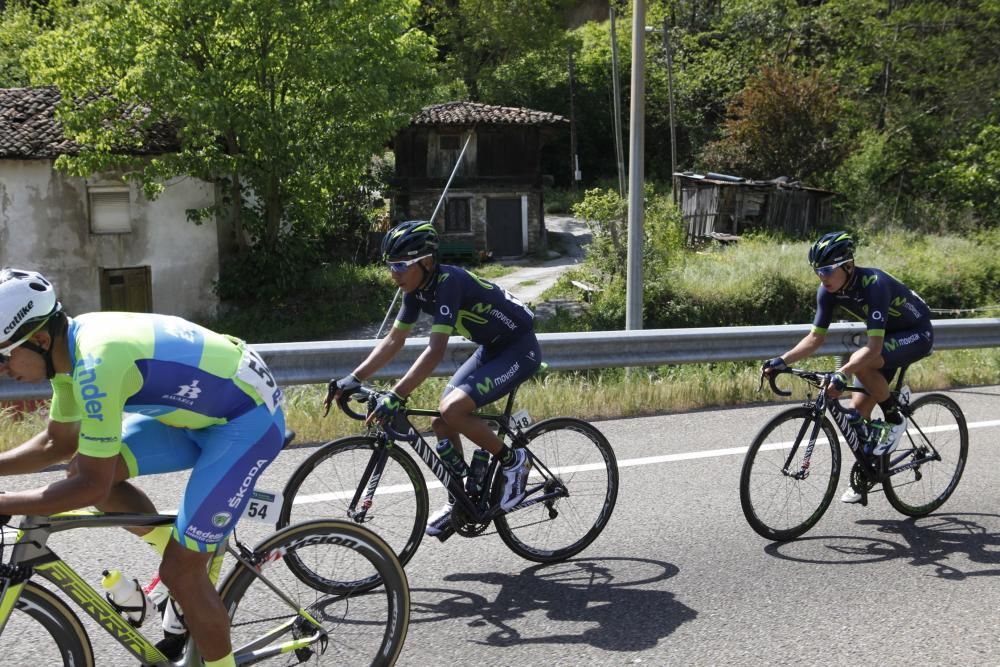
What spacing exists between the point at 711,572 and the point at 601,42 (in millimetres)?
59754

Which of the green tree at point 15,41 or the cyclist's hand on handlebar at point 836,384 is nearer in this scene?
the cyclist's hand on handlebar at point 836,384

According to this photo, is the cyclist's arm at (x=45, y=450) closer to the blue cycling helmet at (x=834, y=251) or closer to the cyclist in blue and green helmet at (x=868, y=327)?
the cyclist in blue and green helmet at (x=868, y=327)

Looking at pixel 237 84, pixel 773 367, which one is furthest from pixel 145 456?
pixel 237 84

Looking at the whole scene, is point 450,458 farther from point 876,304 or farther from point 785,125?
point 785,125

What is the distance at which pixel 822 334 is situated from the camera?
6.30 meters

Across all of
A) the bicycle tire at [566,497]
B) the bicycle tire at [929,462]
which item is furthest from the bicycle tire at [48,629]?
the bicycle tire at [929,462]

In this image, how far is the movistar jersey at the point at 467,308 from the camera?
5188 mm

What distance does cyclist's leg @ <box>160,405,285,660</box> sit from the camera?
343 centimetres

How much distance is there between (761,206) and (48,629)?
39243 mm

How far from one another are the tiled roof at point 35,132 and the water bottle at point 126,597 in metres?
28.3

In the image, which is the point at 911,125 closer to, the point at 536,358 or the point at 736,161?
the point at 736,161

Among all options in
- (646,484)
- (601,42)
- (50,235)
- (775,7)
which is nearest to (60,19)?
(50,235)

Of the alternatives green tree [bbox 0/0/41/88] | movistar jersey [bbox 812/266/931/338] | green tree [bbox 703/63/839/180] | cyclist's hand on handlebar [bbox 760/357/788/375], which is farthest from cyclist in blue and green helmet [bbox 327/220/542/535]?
green tree [bbox 0/0/41/88]

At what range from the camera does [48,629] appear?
3.29 m
